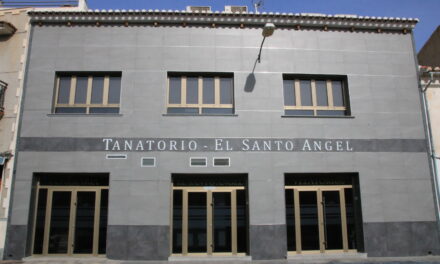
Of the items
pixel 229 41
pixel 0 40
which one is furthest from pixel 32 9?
pixel 229 41

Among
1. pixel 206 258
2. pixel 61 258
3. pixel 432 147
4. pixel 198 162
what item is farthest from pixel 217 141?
pixel 432 147

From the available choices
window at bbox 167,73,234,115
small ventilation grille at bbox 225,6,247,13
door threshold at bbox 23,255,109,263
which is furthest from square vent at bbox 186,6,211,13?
door threshold at bbox 23,255,109,263

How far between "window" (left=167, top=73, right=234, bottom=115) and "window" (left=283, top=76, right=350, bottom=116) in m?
2.07

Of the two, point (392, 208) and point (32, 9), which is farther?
point (32, 9)

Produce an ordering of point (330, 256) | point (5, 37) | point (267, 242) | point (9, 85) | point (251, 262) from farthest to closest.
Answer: point (5, 37) → point (9, 85) → point (330, 256) → point (267, 242) → point (251, 262)

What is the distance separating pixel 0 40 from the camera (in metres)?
12.5

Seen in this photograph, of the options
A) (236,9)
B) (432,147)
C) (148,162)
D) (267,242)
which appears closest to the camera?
(267,242)

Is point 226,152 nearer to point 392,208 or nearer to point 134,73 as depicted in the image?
point 134,73

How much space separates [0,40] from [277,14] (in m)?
9.83

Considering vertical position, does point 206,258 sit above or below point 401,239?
below

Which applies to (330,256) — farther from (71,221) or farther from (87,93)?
(87,93)

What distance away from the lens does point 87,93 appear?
12.4 meters

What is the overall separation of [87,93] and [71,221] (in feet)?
14.2

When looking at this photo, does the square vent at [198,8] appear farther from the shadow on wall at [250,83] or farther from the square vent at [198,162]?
the square vent at [198,162]
